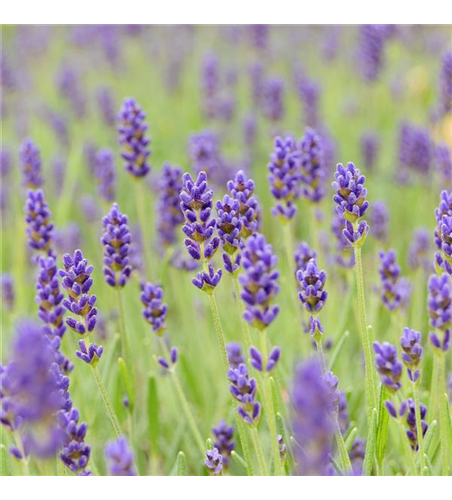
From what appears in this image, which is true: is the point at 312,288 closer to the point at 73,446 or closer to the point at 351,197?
the point at 351,197

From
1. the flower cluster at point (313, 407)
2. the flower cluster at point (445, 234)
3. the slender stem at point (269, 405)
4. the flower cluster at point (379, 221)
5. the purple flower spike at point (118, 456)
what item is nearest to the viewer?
the flower cluster at point (313, 407)

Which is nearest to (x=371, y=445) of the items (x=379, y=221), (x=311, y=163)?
(x=311, y=163)

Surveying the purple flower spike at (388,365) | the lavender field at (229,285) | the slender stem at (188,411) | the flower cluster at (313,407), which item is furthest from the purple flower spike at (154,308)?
the flower cluster at (313,407)

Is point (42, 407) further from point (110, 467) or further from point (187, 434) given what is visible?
point (187, 434)

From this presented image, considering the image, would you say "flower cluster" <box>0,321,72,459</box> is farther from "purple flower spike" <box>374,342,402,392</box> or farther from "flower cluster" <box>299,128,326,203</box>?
"flower cluster" <box>299,128,326,203</box>

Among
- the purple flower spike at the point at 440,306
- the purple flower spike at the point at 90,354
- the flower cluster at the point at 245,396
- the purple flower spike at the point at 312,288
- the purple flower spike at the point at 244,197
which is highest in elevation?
the purple flower spike at the point at 244,197

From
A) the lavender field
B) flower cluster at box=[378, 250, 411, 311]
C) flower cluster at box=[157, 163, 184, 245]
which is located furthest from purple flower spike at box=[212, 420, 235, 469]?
flower cluster at box=[157, 163, 184, 245]

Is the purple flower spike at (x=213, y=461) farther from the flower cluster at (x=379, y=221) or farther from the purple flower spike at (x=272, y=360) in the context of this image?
the flower cluster at (x=379, y=221)
